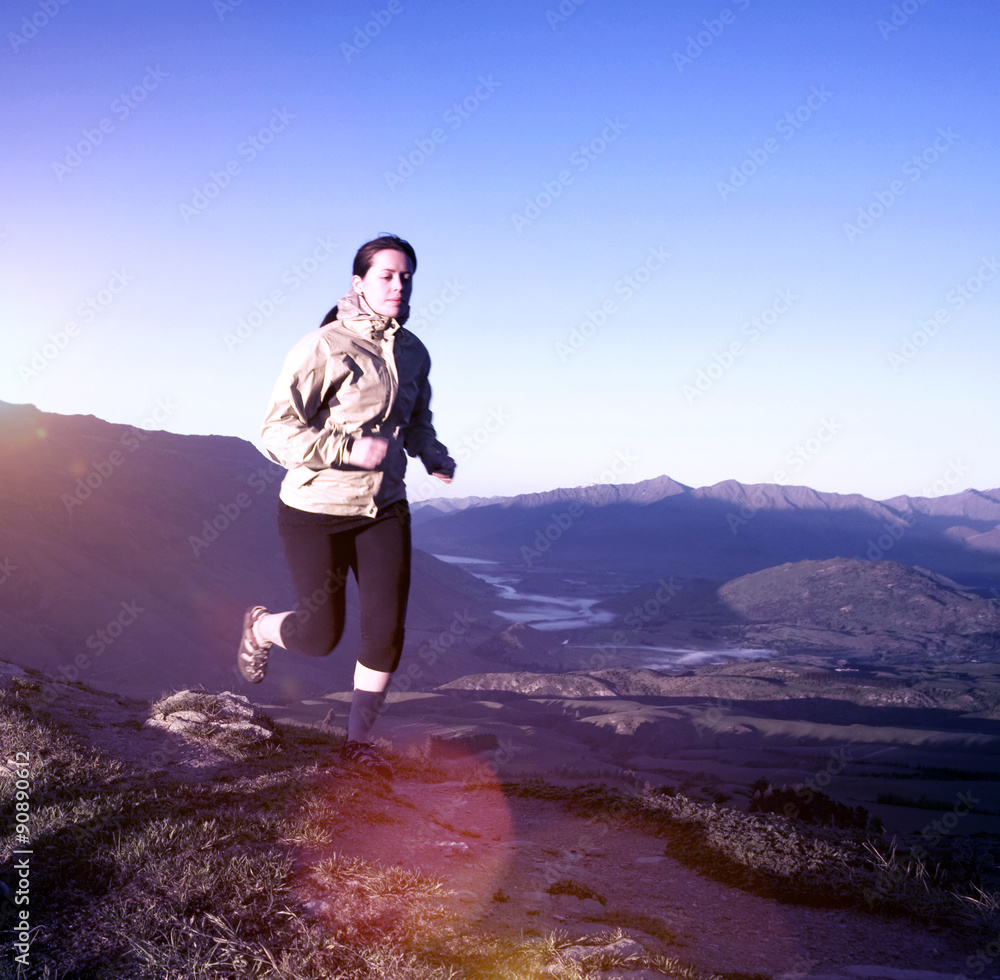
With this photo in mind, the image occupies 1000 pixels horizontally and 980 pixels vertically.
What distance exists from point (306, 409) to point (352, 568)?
763 millimetres

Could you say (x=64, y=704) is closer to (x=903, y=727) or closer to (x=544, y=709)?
(x=544, y=709)

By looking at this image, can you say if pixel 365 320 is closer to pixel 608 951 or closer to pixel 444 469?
pixel 444 469

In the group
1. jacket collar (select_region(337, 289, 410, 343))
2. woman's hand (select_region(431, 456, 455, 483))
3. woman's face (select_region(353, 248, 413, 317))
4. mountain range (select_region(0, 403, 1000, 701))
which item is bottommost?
mountain range (select_region(0, 403, 1000, 701))

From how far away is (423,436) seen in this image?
3.35 meters

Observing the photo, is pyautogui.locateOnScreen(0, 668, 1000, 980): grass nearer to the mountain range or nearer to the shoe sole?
the shoe sole

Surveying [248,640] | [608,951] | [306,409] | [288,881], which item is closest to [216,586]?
[248,640]

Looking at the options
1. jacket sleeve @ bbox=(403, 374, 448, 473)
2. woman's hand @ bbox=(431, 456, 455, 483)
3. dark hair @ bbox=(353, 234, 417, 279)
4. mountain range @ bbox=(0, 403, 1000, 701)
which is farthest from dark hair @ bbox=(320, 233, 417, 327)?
mountain range @ bbox=(0, 403, 1000, 701)

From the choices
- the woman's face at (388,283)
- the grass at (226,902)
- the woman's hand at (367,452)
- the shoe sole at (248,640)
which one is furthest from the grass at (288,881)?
the woman's face at (388,283)

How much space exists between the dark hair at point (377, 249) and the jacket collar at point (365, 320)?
142 millimetres

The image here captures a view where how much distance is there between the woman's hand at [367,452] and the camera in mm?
2893

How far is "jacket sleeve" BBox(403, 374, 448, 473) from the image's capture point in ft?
10.9

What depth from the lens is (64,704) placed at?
5184 millimetres

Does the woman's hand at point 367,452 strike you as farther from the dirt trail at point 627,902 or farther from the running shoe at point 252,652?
the dirt trail at point 627,902

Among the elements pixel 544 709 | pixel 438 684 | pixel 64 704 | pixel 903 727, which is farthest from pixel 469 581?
pixel 64 704
